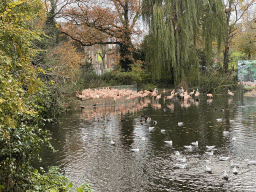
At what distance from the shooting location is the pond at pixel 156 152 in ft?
18.2

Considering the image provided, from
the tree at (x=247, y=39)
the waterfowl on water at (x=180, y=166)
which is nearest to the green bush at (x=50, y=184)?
the waterfowl on water at (x=180, y=166)

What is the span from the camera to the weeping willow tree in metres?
22.3

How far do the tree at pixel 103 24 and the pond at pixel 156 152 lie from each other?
1439cm

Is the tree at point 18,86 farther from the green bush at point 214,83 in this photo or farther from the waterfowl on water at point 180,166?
the green bush at point 214,83

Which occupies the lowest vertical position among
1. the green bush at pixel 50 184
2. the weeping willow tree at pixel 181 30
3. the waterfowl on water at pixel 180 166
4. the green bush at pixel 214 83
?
the waterfowl on water at pixel 180 166

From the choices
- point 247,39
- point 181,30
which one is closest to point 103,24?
point 181,30

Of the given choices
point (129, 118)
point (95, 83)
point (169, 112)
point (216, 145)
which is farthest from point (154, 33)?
point (216, 145)

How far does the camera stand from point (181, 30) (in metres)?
22.6

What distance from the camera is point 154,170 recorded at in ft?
20.3

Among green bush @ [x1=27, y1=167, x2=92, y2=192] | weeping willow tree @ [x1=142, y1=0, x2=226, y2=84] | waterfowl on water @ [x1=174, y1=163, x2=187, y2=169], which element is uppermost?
weeping willow tree @ [x1=142, y1=0, x2=226, y2=84]

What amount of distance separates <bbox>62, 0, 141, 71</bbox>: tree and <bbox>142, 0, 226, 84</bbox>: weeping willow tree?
3.51 m

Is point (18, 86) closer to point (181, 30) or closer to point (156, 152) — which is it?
point (156, 152)

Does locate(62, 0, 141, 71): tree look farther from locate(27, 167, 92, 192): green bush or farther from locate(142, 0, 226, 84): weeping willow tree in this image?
locate(27, 167, 92, 192): green bush

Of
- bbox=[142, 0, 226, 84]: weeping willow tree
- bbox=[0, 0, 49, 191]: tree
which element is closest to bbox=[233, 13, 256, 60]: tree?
bbox=[142, 0, 226, 84]: weeping willow tree
